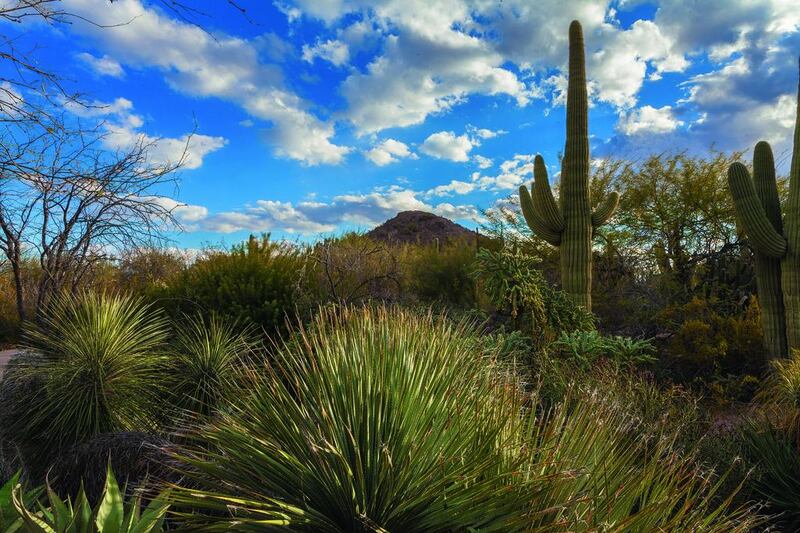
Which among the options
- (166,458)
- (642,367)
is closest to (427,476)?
(166,458)

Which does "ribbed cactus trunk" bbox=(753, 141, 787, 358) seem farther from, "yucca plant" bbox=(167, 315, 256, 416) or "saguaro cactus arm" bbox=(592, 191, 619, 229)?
"yucca plant" bbox=(167, 315, 256, 416)

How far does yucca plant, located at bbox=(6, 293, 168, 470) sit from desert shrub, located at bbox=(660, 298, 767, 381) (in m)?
8.05

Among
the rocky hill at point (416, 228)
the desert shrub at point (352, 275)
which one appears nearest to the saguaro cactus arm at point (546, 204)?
the desert shrub at point (352, 275)

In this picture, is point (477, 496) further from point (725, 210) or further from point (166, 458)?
point (725, 210)

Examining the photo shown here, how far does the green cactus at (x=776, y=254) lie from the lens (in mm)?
8750

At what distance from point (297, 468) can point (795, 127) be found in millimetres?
10542

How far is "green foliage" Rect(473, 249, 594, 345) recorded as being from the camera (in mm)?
8195

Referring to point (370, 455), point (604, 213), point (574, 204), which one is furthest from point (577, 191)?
point (370, 455)

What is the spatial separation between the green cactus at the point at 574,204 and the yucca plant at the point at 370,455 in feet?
26.8

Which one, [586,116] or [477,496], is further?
[586,116]

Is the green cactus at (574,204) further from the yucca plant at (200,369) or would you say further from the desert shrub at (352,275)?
the yucca plant at (200,369)

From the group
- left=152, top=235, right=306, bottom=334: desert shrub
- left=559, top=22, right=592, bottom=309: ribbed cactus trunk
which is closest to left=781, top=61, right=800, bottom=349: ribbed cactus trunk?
left=559, top=22, right=592, bottom=309: ribbed cactus trunk

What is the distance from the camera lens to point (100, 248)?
8.95 meters

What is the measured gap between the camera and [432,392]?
2.59 m
